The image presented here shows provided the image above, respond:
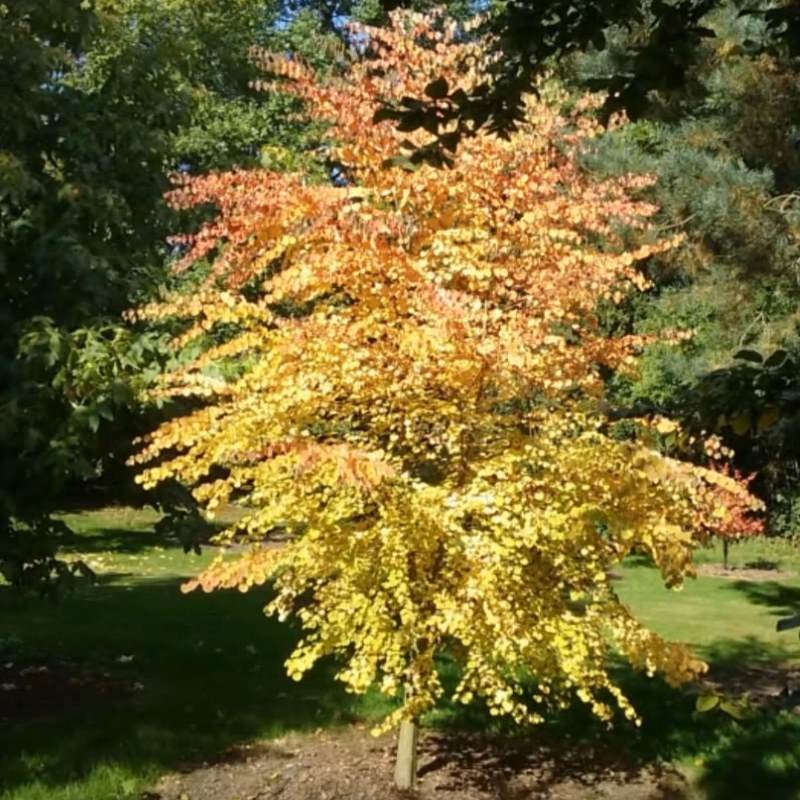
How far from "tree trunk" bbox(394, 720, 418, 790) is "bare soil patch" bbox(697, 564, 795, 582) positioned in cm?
1058

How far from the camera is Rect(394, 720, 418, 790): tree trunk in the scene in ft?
19.1

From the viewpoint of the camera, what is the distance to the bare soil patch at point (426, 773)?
5.72m

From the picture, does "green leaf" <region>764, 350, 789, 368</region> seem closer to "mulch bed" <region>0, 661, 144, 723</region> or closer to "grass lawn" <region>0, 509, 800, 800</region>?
"grass lawn" <region>0, 509, 800, 800</region>

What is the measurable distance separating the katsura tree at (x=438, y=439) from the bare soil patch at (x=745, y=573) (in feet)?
34.9

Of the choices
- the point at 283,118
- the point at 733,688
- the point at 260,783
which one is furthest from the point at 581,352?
the point at 283,118

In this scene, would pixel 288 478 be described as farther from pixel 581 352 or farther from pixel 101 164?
pixel 101 164

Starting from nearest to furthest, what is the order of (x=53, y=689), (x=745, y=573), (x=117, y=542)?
1. (x=53, y=689)
2. (x=745, y=573)
3. (x=117, y=542)

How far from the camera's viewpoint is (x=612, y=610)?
5.40 meters

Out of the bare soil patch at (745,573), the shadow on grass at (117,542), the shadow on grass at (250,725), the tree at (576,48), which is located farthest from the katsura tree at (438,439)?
the bare soil patch at (745,573)

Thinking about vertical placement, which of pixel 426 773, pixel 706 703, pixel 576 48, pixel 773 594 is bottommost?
pixel 426 773

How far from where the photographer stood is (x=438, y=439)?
5.53 m

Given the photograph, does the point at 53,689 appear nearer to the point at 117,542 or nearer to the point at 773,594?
the point at 773,594

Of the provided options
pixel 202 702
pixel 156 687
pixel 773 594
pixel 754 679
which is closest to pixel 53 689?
pixel 156 687

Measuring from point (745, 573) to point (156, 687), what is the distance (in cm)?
1083
